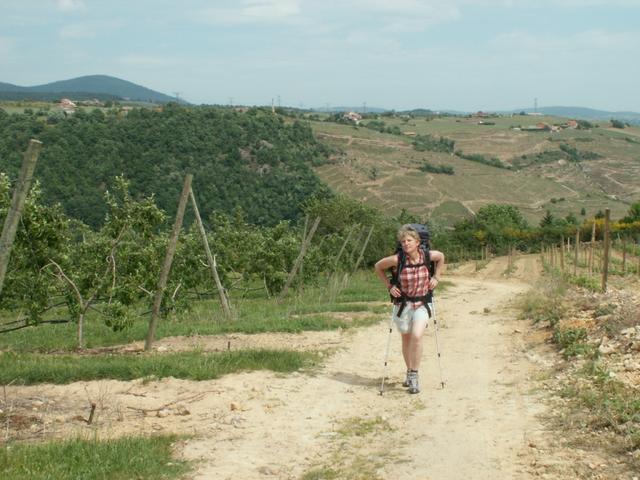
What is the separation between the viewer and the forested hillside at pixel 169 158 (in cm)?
4803

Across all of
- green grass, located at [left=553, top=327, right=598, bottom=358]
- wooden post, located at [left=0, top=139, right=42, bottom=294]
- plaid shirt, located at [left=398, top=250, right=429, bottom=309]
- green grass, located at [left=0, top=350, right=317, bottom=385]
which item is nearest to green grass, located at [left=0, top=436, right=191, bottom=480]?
wooden post, located at [left=0, top=139, right=42, bottom=294]

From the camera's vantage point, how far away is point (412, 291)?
23.5 feet

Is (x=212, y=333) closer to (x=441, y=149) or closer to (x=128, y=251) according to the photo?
(x=128, y=251)

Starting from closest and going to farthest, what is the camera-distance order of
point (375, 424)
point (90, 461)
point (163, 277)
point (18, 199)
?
1. point (90, 461)
2. point (18, 199)
3. point (375, 424)
4. point (163, 277)

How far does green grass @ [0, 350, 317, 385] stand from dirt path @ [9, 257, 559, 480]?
18 cm

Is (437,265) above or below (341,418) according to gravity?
above

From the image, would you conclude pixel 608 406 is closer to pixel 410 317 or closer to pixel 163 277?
pixel 410 317

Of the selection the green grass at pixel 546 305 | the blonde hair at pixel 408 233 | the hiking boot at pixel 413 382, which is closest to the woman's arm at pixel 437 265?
the blonde hair at pixel 408 233

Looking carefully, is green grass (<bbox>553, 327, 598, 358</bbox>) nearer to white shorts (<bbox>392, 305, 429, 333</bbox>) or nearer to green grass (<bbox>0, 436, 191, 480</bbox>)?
white shorts (<bbox>392, 305, 429, 333</bbox>)

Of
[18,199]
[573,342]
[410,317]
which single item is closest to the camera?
[18,199]

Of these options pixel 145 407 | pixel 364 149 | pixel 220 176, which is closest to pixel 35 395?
pixel 145 407

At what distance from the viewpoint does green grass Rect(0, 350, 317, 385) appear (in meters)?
7.21

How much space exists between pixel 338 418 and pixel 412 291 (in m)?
1.62

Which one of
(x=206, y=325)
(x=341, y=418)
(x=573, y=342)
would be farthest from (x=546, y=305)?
(x=341, y=418)
